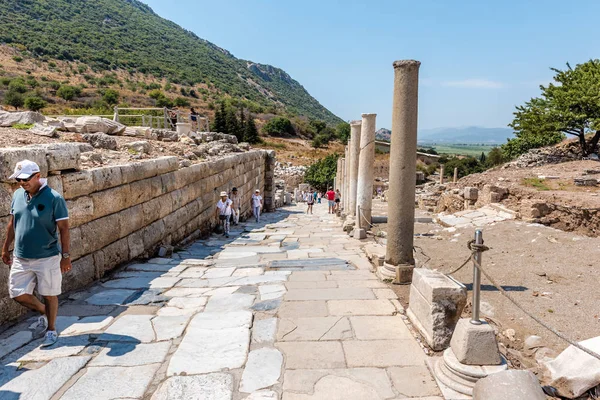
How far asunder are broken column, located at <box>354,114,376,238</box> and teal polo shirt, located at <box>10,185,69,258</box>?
7741 millimetres

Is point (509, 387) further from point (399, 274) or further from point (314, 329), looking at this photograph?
point (399, 274)

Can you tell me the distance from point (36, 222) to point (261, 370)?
239cm

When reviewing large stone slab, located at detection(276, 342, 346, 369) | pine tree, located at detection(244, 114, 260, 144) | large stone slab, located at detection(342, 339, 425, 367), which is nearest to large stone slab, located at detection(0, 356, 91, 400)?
large stone slab, located at detection(276, 342, 346, 369)

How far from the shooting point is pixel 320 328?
14.4ft

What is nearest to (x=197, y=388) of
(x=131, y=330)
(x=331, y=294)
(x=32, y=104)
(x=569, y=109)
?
(x=131, y=330)

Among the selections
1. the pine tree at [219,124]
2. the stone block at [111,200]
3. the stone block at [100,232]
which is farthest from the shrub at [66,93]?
the stone block at [100,232]

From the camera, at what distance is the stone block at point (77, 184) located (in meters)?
5.41

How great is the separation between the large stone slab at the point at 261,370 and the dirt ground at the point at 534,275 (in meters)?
2.16

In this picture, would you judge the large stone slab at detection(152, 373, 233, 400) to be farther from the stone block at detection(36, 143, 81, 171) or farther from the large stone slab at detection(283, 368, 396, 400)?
the stone block at detection(36, 143, 81, 171)

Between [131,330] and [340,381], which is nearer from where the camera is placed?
[340,381]

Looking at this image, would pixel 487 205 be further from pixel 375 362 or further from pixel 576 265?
pixel 375 362

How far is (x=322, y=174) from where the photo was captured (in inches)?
1647

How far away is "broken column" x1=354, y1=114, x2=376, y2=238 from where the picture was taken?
35.7 feet

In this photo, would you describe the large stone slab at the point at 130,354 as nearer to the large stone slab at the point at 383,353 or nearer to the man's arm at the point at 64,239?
the man's arm at the point at 64,239
